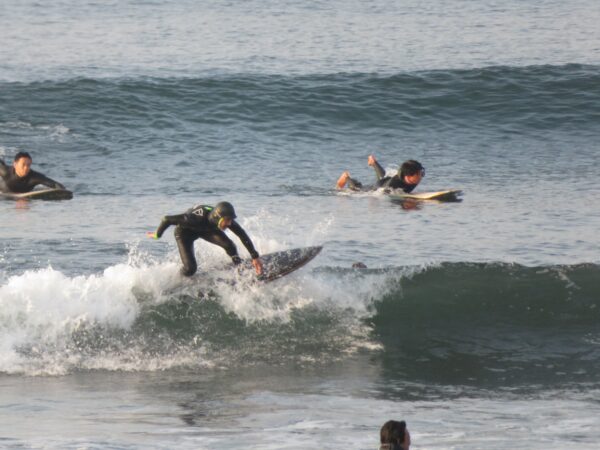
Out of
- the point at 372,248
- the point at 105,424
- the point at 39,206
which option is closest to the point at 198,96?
the point at 39,206

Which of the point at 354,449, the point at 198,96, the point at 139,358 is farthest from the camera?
the point at 198,96

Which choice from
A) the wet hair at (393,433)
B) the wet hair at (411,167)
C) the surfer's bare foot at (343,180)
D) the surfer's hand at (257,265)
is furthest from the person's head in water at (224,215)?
the surfer's bare foot at (343,180)

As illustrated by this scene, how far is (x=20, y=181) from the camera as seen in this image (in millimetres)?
23078

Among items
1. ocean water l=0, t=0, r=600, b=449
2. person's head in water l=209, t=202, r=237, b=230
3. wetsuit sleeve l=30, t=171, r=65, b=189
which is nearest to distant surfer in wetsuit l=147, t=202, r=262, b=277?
person's head in water l=209, t=202, r=237, b=230

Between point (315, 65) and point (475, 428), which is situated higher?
point (315, 65)

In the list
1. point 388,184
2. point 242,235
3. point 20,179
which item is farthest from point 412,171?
point 242,235

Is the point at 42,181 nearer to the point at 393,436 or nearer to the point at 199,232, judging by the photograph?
the point at 199,232

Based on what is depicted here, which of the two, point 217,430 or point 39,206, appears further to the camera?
point 39,206

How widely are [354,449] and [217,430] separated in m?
1.52

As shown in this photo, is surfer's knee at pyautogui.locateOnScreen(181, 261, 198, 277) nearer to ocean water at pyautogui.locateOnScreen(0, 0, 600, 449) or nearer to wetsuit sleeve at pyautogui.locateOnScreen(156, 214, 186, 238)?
ocean water at pyautogui.locateOnScreen(0, 0, 600, 449)

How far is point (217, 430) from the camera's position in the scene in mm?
11531

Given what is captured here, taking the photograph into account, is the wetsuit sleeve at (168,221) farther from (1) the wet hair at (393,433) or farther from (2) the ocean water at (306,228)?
(1) the wet hair at (393,433)

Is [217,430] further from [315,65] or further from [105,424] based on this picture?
[315,65]

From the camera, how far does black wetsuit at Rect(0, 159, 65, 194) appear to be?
23.0 metres
